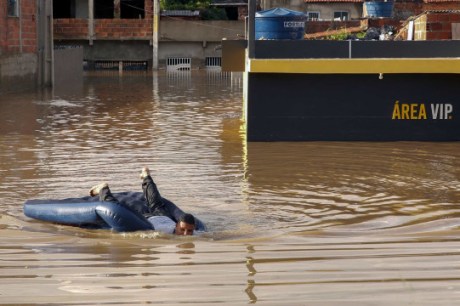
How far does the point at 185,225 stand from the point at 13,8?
2625 centimetres

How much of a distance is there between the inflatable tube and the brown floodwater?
11 cm

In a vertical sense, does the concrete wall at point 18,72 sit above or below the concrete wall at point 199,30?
below

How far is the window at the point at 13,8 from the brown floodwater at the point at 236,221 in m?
11.6

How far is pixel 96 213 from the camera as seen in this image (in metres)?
10.9

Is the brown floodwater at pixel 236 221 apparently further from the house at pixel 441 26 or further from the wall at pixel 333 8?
the wall at pixel 333 8

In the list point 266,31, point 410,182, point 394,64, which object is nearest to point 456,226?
point 410,182

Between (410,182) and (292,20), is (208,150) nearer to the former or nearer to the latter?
(410,182)

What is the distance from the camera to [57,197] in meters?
13.4

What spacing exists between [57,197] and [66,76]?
97.1 feet

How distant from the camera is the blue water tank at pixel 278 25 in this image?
23875 mm

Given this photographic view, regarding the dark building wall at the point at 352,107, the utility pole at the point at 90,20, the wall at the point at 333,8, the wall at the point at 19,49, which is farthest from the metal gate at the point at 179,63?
the dark building wall at the point at 352,107

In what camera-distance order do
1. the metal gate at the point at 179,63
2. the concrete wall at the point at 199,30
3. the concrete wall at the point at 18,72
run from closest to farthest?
1. the concrete wall at the point at 18,72
2. the concrete wall at the point at 199,30
3. the metal gate at the point at 179,63

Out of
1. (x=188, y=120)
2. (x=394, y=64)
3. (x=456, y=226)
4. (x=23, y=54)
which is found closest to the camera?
(x=456, y=226)

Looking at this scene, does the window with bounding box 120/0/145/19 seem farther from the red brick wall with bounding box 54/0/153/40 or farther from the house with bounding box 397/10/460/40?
the house with bounding box 397/10/460/40
